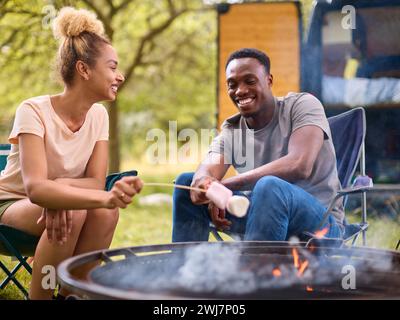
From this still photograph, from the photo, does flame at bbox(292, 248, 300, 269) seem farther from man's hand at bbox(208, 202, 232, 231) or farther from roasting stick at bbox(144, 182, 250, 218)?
man's hand at bbox(208, 202, 232, 231)

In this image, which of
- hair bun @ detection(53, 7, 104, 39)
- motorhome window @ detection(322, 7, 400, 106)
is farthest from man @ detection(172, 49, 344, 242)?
motorhome window @ detection(322, 7, 400, 106)

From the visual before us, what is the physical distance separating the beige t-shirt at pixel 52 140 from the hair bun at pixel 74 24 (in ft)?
0.85

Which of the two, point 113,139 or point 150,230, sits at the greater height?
point 113,139

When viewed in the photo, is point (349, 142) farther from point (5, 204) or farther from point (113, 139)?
point (113, 139)

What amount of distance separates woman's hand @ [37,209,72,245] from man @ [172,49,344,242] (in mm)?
565

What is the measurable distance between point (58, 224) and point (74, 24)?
0.78m

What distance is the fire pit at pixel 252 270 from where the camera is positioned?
180 centimetres

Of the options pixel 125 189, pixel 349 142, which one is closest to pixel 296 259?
pixel 125 189

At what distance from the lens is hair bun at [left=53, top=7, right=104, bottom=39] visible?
7.81 ft

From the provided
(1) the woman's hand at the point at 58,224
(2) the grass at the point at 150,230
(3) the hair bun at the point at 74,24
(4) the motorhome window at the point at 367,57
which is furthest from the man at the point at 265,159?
(4) the motorhome window at the point at 367,57

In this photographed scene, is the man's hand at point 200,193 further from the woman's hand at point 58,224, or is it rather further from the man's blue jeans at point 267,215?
the woman's hand at point 58,224

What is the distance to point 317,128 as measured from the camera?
263cm

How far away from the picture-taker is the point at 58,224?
6.90ft
